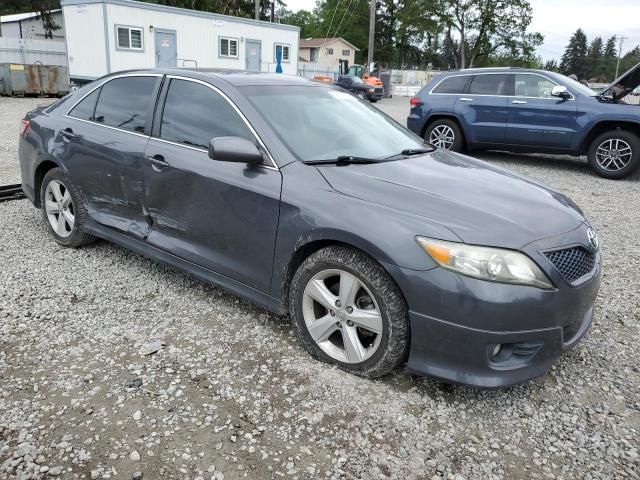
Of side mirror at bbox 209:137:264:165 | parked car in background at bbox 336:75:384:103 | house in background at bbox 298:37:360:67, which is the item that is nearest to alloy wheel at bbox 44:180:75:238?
side mirror at bbox 209:137:264:165

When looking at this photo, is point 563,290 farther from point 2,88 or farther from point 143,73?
point 2,88

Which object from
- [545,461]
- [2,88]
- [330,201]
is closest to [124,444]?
[330,201]

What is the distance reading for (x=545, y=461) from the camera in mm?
2381

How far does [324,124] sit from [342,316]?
135cm

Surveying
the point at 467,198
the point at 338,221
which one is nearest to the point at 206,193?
the point at 338,221

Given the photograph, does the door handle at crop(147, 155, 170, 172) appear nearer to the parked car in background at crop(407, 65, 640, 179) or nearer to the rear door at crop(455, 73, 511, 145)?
the parked car in background at crop(407, 65, 640, 179)

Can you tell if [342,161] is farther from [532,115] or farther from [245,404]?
[532,115]

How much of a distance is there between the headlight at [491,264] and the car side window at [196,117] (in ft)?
4.65

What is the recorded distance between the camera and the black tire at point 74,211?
438cm

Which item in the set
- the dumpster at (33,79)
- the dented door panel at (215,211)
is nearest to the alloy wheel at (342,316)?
the dented door panel at (215,211)

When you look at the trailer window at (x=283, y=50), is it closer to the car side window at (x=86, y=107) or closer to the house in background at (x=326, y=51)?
the car side window at (x=86, y=107)

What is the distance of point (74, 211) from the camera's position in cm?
445

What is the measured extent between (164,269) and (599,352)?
3.17 metres

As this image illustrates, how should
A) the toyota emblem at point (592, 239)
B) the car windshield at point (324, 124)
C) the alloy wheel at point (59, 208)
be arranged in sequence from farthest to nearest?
the alloy wheel at point (59, 208)
the car windshield at point (324, 124)
the toyota emblem at point (592, 239)
